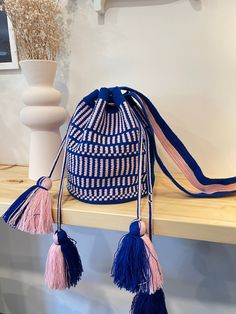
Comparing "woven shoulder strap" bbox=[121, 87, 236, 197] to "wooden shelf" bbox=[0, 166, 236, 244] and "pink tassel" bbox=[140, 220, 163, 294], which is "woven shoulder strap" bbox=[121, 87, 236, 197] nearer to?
"wooden shelf" bbox=[0, 166, 236, 244]

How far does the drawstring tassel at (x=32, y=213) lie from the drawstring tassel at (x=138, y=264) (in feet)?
0.45

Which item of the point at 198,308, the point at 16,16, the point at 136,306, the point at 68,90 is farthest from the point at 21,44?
the point at 198,308

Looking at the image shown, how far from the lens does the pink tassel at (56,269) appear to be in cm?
46

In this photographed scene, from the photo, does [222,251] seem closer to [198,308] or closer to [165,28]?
[198,308]

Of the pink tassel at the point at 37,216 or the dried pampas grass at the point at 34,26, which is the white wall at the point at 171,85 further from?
the pink tassel at the point at 37,216

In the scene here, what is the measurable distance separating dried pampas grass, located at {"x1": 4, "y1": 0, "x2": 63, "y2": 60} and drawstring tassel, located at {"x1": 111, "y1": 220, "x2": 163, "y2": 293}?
394mm

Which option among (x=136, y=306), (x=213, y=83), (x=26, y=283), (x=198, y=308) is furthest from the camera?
(x=26, y=283)

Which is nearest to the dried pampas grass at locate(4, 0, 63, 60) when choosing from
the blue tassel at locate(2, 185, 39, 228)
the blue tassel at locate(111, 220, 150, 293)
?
the blue tassel at locate(2, 185, 39, 228)

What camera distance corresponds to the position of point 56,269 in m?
0.46

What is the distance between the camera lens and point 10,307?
91 centimetres

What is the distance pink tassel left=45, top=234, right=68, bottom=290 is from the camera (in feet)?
1.50

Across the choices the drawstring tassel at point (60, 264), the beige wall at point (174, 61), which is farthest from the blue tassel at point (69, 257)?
the beige wall at point (174, 61)

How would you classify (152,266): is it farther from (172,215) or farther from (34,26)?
(34,26)

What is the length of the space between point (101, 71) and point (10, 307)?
0.78 m
